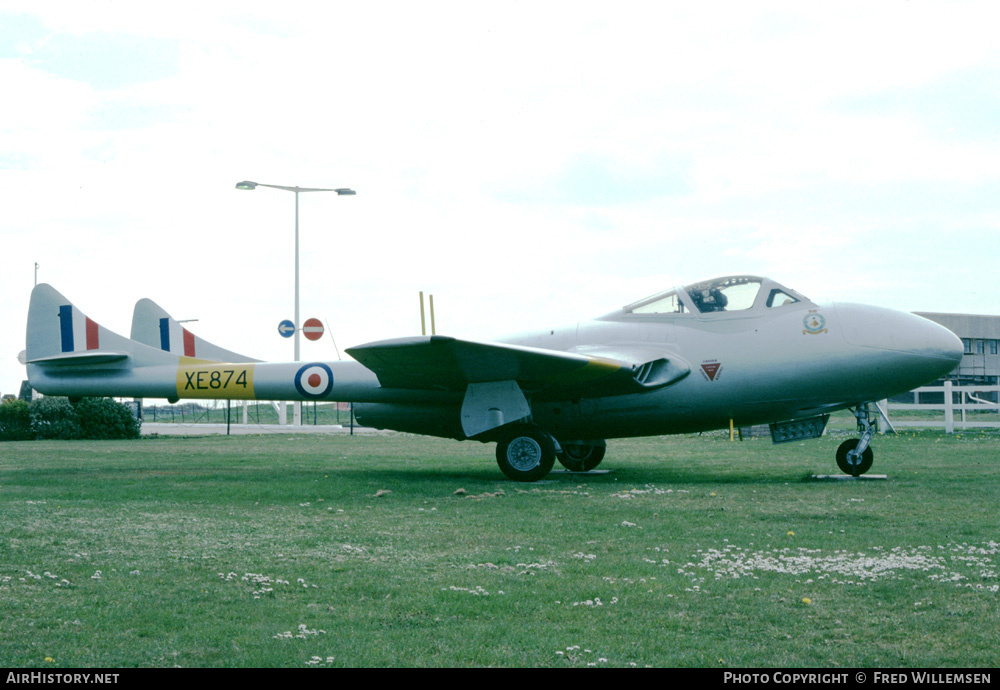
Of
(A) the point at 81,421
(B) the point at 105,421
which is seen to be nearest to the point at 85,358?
(B) the point at 105,421

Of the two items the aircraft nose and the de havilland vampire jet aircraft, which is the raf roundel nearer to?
the de havilland vampire jet aircraft

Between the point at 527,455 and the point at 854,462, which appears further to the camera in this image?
the point at 527,455

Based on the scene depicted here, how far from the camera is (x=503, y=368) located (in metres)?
12.3

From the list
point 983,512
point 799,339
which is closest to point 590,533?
point 983,512

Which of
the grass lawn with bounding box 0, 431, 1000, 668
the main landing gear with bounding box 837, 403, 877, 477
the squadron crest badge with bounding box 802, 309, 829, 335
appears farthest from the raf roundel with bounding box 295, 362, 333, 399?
the main landing gear with bounding box 837, 403, 877, 477

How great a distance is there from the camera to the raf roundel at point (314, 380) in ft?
45.8

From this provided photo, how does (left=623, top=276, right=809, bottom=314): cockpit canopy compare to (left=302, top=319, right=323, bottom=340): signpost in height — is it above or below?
below

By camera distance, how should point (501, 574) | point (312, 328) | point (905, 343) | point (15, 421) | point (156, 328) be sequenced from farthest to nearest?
point (312, 328) < point (15, 421) < point (156, 328) < point (905, 343) < point (501, 574)

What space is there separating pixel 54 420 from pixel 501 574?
26954 mm

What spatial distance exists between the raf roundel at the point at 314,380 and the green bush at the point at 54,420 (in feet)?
56.9

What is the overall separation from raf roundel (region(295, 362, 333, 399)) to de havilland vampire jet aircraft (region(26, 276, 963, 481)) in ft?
0.06

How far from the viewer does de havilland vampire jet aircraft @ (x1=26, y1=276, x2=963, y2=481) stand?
1204 cm

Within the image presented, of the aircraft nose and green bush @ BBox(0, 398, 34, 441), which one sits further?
green bush @ BBox(0, 398, 34, 441)

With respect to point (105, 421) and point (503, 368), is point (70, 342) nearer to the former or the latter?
point (503, 368)
